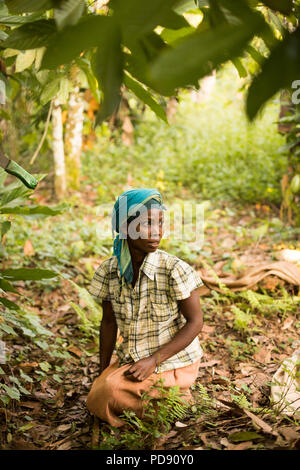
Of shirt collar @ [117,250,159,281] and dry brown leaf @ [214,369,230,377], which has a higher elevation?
shirt collar @ [117,250,159,281]

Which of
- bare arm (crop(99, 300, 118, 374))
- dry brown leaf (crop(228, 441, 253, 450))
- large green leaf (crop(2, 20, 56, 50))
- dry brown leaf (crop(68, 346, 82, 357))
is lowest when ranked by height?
dry brown leaf (crop(68, 346, 82, 357))

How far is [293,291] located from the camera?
3.42 meters

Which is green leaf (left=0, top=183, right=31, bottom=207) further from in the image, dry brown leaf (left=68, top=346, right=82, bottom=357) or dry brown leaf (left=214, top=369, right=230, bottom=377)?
dry brown leaf (left=214, top=369, right=230, bottom=377)

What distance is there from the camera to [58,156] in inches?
213

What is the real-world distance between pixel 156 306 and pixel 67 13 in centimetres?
154

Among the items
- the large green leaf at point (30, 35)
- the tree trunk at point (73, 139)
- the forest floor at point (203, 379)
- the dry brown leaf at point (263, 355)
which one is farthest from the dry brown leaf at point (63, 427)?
the tree trunk at point (73, 139)

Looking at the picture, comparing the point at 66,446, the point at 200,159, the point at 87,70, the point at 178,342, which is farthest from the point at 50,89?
the point at 200,159

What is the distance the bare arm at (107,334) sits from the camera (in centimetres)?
227

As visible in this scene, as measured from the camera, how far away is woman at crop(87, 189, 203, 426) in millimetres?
2010

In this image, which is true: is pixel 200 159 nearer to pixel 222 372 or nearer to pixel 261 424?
→ pixel 222 372

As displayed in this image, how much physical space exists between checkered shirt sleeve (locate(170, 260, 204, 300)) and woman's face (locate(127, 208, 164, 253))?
0.48ft

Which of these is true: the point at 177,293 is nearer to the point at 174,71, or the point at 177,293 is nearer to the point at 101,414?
the point at 101,414

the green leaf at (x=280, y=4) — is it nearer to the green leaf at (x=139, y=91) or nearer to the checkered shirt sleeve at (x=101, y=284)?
the green leaf at (x=139, y=91)

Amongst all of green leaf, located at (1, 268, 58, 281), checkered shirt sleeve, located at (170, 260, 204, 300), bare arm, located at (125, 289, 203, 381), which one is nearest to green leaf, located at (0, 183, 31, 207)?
green leaf, located at (1, 268, 58, 281)
